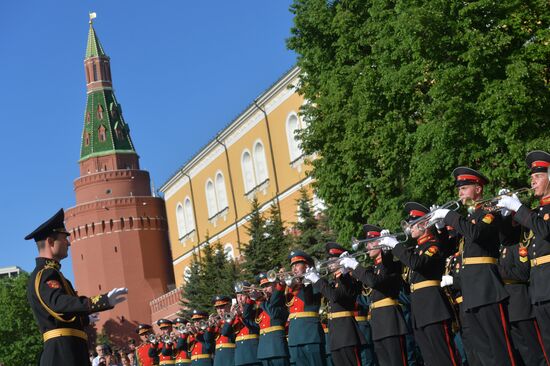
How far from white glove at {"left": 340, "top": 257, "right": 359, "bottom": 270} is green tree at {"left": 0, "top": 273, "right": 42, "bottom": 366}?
5464 centimetres

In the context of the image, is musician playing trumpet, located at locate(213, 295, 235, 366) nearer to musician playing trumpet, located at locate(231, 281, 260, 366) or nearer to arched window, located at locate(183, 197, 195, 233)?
musician playing trumpet, located at locate(231, 281, 260, 366)

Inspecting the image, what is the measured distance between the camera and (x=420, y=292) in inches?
421

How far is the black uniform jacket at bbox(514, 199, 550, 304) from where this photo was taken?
8.66m

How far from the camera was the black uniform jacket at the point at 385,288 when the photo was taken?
11.2 m

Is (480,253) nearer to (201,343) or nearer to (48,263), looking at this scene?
(48,263)

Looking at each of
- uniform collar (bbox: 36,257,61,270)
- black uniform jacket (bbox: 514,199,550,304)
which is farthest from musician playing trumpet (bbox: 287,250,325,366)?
uniform collar (bbox: 36,257,61,270)

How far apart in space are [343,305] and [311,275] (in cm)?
53

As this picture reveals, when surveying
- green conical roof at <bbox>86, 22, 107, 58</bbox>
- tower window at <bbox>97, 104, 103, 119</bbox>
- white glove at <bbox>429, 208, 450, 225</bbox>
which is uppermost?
green conical roof at <bbox>86, 22, 107, 58</bbox>

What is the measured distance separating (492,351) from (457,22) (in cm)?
1273

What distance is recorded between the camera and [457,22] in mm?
21094

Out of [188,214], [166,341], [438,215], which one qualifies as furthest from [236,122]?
[438,215]

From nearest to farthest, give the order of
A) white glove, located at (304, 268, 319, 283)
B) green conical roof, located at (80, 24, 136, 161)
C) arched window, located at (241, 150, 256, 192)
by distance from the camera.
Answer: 1. white glove, located at (304, 268, 319, 283)
2. arched window, located at (241, 150, 256, 192)
3. green conical roof, located at (80, 24, 136, 161)

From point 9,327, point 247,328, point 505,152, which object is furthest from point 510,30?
point 9,327

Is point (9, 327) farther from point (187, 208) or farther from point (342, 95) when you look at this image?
point (342, 95)
